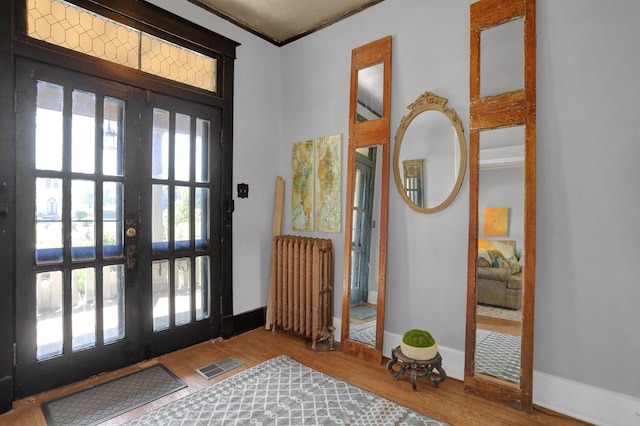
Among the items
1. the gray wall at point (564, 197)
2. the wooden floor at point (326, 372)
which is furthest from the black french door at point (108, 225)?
the gray wall at point (564, 197)

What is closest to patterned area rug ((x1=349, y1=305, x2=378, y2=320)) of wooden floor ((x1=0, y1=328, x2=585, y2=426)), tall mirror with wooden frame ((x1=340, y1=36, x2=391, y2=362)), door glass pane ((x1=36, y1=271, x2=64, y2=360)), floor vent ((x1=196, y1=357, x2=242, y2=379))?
tall mirror with wooden frame ((x1=340, y1=36, x2=391, y2=362))

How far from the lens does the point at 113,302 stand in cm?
264

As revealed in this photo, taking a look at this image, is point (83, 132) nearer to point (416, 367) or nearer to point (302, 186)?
point (302, 186)

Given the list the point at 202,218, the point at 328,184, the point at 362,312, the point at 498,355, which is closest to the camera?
the point at 498,355

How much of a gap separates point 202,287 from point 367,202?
180 cm

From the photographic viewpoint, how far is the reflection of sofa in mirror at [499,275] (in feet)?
7.37

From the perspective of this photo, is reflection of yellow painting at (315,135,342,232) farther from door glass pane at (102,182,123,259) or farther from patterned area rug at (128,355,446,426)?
door glass pane at (102,182,123,259)

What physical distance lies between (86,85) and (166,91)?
0.59 metres

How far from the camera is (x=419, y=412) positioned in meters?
2.11

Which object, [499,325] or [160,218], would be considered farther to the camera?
[160,218]

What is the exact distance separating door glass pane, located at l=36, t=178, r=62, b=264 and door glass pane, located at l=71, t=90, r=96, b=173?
0.20 m

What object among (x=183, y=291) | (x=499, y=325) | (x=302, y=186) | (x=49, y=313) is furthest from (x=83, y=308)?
(x=499, y=325)

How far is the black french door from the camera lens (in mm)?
2270

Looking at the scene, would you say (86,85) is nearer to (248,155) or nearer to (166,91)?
(166,91)
